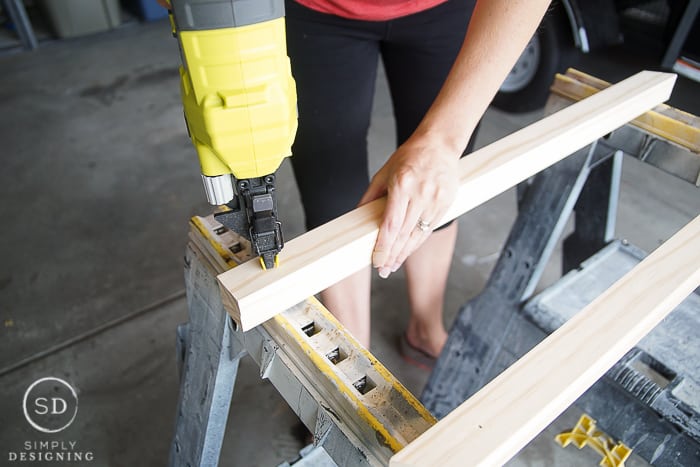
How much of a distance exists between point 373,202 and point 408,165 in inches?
3.6

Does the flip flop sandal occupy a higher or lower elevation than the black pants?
lower

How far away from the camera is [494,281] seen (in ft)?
4.07

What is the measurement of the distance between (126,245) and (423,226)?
5.41ft

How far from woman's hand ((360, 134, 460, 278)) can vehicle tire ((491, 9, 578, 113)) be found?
2.08 metres

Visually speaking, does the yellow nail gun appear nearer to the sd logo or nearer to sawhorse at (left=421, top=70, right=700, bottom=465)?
sawhorse at (left=421, top=70, right=700, bottom=465)

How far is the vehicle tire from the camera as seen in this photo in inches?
102

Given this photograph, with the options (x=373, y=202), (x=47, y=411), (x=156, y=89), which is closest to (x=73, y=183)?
(x=156, y=89)

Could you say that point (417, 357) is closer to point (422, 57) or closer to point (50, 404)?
point (422, 57)

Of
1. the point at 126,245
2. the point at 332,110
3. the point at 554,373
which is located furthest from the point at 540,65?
the point at 554,373

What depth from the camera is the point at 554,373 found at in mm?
597

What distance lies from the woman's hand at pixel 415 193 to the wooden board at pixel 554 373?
22 cm

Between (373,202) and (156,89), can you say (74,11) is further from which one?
(373,202)

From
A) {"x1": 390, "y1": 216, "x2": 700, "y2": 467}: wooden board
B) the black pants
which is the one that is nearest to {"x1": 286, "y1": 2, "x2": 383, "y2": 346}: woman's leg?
the black pants

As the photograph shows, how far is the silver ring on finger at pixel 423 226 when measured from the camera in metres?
0.74
